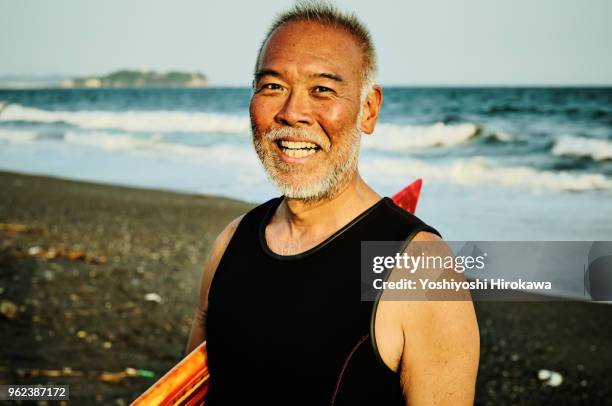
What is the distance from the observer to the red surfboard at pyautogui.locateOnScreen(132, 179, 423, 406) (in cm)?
278

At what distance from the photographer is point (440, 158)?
59.9 ft

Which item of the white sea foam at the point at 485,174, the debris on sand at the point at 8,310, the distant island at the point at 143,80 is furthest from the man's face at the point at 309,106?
the distant island at the point at 143,80

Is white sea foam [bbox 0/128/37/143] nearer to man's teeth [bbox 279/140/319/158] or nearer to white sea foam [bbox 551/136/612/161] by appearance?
white sea foam [bbox 551/136/612/161]

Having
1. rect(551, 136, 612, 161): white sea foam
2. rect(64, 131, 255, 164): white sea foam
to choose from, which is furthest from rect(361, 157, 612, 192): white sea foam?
rect(64, 131, 255, 164): white sea foam

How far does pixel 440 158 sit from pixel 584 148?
14.8ft

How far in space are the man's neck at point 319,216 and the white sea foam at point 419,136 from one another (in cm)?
1809

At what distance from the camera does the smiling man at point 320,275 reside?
1983 millimetres

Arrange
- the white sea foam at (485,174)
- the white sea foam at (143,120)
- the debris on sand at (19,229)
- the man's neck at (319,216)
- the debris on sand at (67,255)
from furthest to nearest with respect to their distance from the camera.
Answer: the white sea foam at (143,120) < the white sea foam at (485,174) < the debris on sand at (19,229) < the debris on sand at (67,255) < the man's neck at (319,216)

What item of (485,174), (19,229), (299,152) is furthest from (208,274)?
(485,174)

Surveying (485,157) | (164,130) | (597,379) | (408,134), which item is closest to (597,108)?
(408,134)

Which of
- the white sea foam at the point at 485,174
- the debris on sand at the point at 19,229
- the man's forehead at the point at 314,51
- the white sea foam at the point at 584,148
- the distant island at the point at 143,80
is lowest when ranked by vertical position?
the man's forehead at the point at 314,51

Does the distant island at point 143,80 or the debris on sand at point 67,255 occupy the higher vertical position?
the distant island at point 143,80

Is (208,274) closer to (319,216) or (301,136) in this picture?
(319,216)

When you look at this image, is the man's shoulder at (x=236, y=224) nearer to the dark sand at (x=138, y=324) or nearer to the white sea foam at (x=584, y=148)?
the dark sand at (x=138, y=324)
